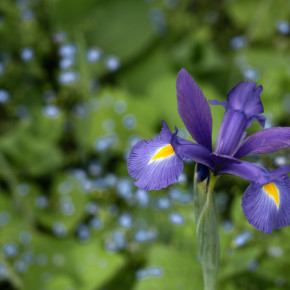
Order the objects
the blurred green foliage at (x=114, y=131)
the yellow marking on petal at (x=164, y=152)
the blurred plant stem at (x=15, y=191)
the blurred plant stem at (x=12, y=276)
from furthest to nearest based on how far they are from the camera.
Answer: the blurred plant stem at (x=15, y=191) < the blurred plant stem at (x=12, y=276) < the blurred green foliage at (x=114, y=131) < the yellow marking on petal at (x=164, y=152)

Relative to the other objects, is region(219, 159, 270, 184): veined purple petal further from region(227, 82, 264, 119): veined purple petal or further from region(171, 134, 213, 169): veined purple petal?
region(227, 82, 264, 119): veined purple petal

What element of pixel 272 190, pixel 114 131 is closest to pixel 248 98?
pixel 272 190

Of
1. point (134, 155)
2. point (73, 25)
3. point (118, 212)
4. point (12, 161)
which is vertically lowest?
point (134, 155)

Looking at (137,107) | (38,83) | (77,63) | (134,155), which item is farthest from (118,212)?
(134,155)

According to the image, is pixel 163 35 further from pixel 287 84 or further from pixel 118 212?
pixel 118 212

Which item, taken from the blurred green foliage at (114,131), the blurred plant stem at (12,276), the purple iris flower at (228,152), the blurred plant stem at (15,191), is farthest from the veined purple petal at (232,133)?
the blurred plant stem at (15,191)

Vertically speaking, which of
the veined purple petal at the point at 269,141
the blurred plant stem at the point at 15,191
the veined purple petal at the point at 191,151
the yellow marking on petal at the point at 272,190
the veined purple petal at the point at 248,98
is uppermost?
the blurred plant stem at the point at 15,191

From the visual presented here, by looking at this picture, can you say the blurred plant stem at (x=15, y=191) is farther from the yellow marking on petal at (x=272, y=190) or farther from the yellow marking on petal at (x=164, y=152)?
the yellow marking on petal at (x=272, y=190)
